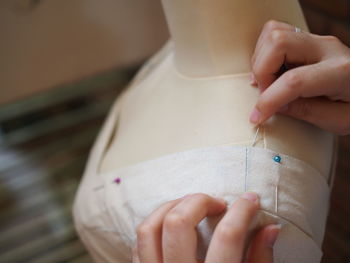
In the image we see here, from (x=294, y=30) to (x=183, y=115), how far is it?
19 centimetres

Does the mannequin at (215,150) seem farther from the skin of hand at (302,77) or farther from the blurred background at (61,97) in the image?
the blurred background at (61,97)

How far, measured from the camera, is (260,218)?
403mm

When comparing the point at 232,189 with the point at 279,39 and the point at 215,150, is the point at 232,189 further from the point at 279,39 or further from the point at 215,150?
the point at 279,39

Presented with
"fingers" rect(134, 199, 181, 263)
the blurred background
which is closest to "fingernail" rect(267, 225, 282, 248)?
"fingers" rect(134, 199, 181, 263)

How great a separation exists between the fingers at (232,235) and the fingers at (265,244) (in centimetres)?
3

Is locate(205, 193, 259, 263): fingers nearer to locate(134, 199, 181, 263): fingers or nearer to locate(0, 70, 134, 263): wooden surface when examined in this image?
locate(134, 199, 181, 263): fingers

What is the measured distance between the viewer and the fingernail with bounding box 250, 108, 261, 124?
0.43m

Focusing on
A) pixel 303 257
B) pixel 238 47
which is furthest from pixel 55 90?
pixel 303 257

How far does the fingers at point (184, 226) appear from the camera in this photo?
383 mm

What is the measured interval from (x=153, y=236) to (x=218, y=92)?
0.21 m

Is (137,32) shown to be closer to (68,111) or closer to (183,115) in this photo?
(68,111)

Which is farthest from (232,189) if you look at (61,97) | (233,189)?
(61,97)

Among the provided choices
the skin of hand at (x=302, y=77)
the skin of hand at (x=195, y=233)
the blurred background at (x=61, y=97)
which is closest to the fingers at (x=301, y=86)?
the skin of hand at (x=302, y=77)

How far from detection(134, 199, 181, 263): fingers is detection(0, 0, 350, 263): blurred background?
1.62ft
